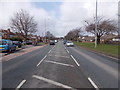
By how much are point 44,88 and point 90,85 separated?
1.82 metres

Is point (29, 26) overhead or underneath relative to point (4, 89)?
overhead

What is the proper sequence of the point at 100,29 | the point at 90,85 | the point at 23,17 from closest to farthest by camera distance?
1. the point at 90,85
2. the point at 100,29
3. the point at 23,17

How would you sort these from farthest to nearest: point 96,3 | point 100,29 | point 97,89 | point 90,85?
1. point 100,29
2. point 96,3
3. point 90,85
4. point 97,89

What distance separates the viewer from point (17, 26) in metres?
53.2

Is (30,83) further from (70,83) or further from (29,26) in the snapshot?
(29,26)

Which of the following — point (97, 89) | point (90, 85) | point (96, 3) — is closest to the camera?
point (97, 89)

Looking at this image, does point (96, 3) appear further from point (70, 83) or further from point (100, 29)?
point (70, 83)

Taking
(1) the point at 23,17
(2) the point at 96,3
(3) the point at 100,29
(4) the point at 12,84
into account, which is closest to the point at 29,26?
(1) the point at 23,17

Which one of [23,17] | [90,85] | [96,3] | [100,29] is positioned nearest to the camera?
[90,85]

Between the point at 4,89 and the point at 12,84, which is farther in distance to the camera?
the point at 12,84

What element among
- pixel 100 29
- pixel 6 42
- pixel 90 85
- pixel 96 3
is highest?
pixel 96 3

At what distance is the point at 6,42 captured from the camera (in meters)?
22.0

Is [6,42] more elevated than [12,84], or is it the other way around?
[6,42]

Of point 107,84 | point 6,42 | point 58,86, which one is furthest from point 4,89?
point 6,42
